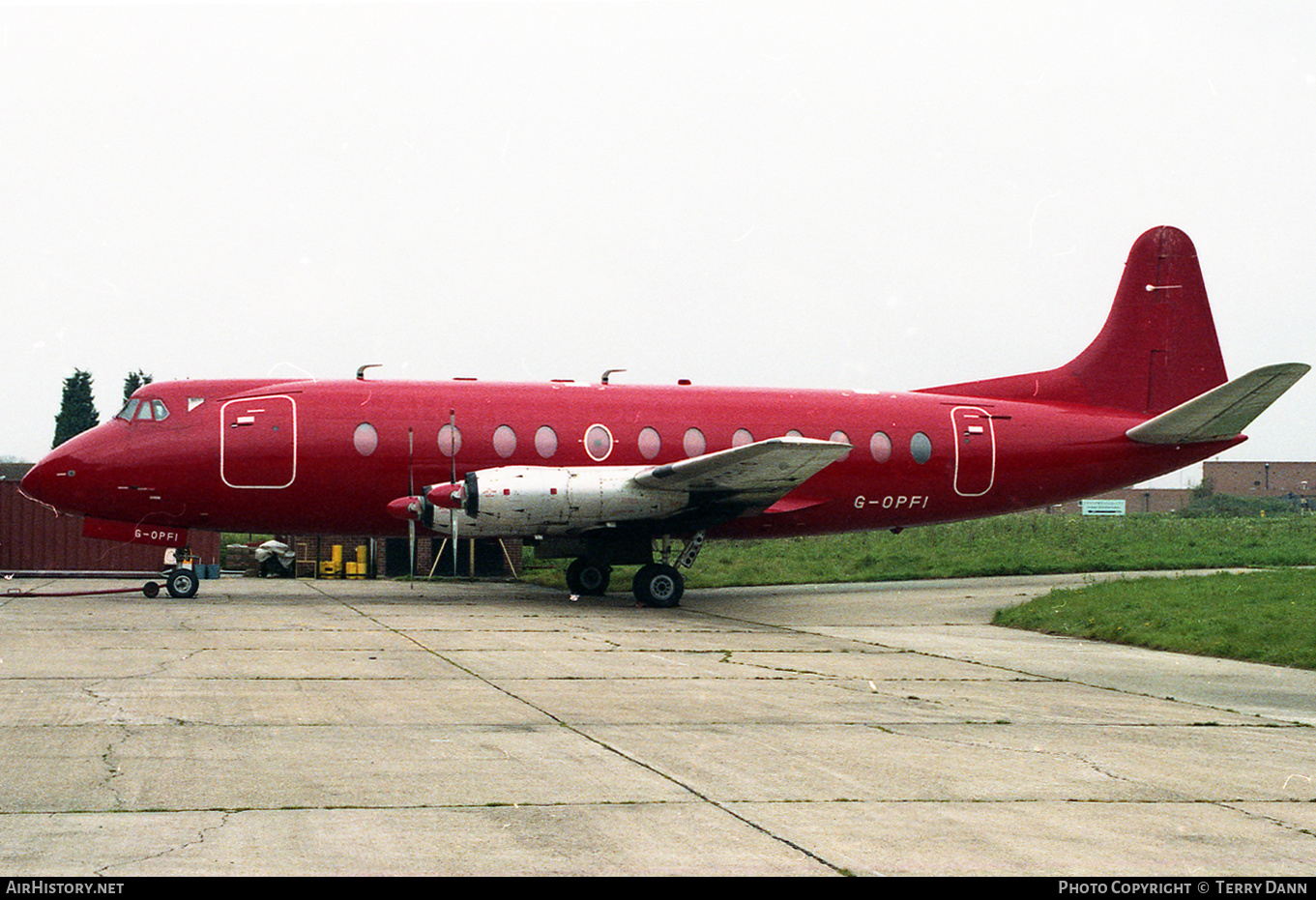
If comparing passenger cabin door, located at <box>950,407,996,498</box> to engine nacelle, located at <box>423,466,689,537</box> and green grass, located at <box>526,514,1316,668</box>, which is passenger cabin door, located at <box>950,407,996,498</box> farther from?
engine nacelle, located at <box>423,466,689,537</box>

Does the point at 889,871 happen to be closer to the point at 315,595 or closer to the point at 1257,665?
the point at 1257,665

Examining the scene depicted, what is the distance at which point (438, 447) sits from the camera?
76.1 feet

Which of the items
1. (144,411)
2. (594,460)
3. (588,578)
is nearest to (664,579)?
(594,460)

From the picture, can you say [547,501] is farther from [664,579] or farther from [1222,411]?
[1222,411]

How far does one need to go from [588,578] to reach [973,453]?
318 inches

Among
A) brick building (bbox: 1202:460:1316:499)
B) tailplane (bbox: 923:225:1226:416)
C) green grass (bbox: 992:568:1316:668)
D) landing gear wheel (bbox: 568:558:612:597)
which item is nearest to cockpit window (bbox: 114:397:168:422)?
landing gear wheel (bbox: 568:558:612:597)

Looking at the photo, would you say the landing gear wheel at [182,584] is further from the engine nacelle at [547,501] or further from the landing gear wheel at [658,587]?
the landing gear wheel at [658,587]

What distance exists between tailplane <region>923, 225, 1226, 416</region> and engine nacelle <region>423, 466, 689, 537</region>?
8274 millimetres

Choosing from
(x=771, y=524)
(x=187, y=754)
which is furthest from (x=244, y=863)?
(x=771, y=524)

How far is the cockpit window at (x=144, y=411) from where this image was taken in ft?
75.6

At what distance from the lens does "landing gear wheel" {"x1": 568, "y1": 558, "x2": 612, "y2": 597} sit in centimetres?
2556

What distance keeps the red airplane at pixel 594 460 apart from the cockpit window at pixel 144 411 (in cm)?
3

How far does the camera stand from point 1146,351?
27594mm
